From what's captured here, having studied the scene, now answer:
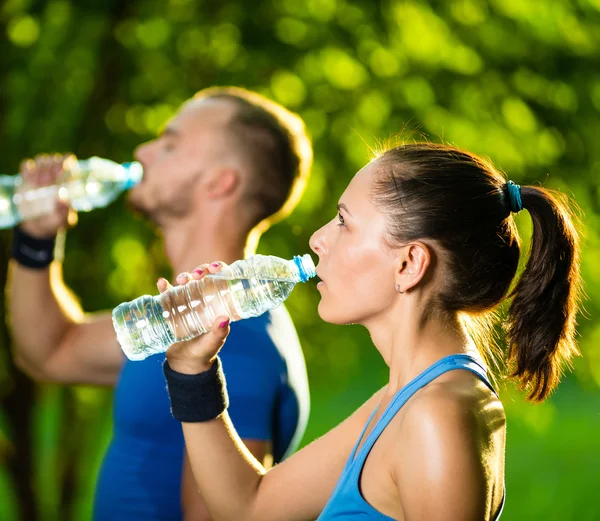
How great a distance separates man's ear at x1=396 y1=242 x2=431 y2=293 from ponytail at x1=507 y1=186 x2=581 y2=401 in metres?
0.24

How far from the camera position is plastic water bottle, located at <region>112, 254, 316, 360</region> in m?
2.12

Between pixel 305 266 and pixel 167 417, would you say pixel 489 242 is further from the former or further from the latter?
pixel 167 417

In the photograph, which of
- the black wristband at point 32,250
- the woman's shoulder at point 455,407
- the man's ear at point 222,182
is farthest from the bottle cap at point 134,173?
the woman's shoulder at point 455,407

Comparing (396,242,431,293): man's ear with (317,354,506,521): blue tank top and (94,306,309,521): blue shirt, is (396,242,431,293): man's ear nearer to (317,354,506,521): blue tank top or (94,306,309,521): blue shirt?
(317,354,506,521): blue tank top

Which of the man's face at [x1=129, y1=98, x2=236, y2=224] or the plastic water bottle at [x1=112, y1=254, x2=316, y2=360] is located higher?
the plastic water bottle at [x1=112, y1=254, x2=316, y2=360]

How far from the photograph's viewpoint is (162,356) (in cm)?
252

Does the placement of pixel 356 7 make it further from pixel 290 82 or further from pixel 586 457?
pixel 586 457

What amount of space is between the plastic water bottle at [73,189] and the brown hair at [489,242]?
125 centimetres

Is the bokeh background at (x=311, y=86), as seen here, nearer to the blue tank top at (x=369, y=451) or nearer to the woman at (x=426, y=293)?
the woman at (x=426, y=293)

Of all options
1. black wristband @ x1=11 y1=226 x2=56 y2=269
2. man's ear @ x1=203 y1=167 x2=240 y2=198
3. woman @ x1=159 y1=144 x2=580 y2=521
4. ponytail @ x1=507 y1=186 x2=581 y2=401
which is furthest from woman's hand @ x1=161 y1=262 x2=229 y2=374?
black wristband @ x1=11 y1=226 x2=56 y2=269

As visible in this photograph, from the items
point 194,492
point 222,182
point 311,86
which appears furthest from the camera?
point 311,86

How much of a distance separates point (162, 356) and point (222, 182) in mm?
553

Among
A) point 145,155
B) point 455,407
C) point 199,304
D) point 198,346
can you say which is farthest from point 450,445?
point 145,155

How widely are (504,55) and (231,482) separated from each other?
271 cm
